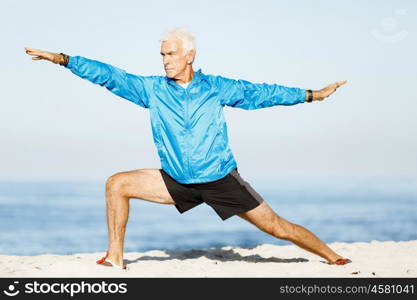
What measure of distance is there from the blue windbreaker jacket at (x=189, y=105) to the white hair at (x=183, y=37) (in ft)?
0.89

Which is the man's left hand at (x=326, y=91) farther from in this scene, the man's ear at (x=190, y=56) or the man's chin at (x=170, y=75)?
the man's chin at (x=170, y=75)

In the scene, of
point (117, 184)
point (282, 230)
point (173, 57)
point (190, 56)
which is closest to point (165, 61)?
point (173, 57)

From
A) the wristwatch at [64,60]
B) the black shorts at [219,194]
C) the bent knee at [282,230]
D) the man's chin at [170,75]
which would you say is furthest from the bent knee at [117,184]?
the bent knee at [282,230]

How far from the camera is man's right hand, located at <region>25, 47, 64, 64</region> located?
5.64 meters

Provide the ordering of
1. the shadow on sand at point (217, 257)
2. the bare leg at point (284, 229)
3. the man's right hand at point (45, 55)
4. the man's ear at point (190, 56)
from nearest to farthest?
1. the man's right hand at point (45, 55)
2. the man's ear at point (190, 56)
3. the bare leg at point (284, 229)
4. the shadow on sand at point (217, 257)

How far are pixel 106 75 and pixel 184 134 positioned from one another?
0.85m

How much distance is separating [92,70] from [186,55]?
0.82 m

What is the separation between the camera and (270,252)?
24.9ft

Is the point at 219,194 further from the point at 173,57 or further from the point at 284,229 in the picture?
the point at 173,57

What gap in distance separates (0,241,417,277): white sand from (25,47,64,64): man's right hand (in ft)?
5.73

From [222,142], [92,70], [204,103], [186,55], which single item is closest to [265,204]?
[222,142]

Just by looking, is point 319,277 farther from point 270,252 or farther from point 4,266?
point 4,266

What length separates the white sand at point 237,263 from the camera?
5.80m

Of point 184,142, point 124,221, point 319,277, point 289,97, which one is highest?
point 289,97
